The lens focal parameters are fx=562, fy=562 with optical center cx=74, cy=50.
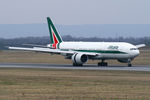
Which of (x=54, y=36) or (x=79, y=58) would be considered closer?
(x=79, y=58)

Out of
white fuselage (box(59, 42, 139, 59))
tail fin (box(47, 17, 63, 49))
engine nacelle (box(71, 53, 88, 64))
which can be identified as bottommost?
engine nacelle (box(71, 53, 88, 64))

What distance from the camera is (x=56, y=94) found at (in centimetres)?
3195

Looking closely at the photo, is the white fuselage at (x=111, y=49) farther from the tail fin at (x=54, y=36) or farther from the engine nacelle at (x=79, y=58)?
the tail fin at (x=54, y=36)

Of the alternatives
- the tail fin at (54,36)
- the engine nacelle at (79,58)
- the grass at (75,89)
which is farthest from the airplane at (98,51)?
the grass at (75,89)

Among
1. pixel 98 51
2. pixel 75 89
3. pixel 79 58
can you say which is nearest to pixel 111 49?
pixel 98 51

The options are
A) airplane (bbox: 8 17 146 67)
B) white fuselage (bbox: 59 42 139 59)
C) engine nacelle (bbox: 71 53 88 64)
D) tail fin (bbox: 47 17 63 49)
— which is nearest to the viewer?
white fuselage (bbox: 59 42 139 59)

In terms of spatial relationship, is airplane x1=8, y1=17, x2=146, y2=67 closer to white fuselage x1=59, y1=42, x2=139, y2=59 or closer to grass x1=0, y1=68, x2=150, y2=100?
white fuselage x1=59, y1=42, x2=139, y2=59

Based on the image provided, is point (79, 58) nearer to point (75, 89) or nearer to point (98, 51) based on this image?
point (98, 51)

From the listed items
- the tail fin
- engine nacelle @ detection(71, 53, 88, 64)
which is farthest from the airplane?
the tail fin

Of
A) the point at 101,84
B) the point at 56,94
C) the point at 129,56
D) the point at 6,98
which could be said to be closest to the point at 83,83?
the point at 101,84

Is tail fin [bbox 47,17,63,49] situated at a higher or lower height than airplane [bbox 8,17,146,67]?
higher

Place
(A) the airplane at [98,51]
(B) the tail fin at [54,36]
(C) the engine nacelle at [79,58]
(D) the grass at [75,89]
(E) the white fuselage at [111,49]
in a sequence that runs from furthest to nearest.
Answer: (B) the tail fin at [54,36] < (C) the engine nacelle at [79,58] < (A) the airplane at [98,51] < (E) the white fuselage at [111,49] < (D) the grass at [75,89]

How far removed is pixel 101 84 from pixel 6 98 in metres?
11.3

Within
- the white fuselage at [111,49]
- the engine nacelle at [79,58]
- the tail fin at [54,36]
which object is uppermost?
the tail fin at [54,36]
